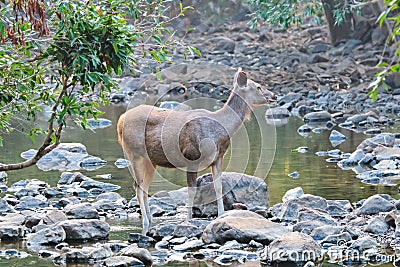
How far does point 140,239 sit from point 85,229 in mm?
701

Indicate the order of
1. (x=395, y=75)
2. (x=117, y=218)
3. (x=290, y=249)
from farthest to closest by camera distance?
1. (x=395, y=75)
2. (x=117, y=218)
3. (x=290, y=249)

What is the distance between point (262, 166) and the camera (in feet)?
53.8

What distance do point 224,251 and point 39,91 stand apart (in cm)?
291

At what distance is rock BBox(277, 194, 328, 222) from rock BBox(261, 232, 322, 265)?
1.91 m

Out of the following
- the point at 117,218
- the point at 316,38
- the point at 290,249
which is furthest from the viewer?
the point at 316,38

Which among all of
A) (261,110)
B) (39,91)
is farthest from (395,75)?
(39,91)

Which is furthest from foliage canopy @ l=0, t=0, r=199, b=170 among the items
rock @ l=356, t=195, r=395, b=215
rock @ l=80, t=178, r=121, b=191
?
rock @ l=80, t=178, r=121, b=191

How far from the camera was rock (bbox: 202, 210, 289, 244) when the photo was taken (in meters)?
9.48

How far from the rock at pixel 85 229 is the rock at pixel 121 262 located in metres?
1.37

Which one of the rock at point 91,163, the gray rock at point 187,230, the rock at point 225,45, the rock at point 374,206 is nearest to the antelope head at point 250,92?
the rock at point 374,206

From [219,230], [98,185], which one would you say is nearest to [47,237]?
[219,230]

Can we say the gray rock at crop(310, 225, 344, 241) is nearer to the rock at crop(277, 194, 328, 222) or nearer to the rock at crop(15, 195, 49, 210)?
the rock at crop(277, 194, 328, 222)

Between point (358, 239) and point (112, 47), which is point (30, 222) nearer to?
point (112, 47)

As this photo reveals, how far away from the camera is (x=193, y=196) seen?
11.3 meters
